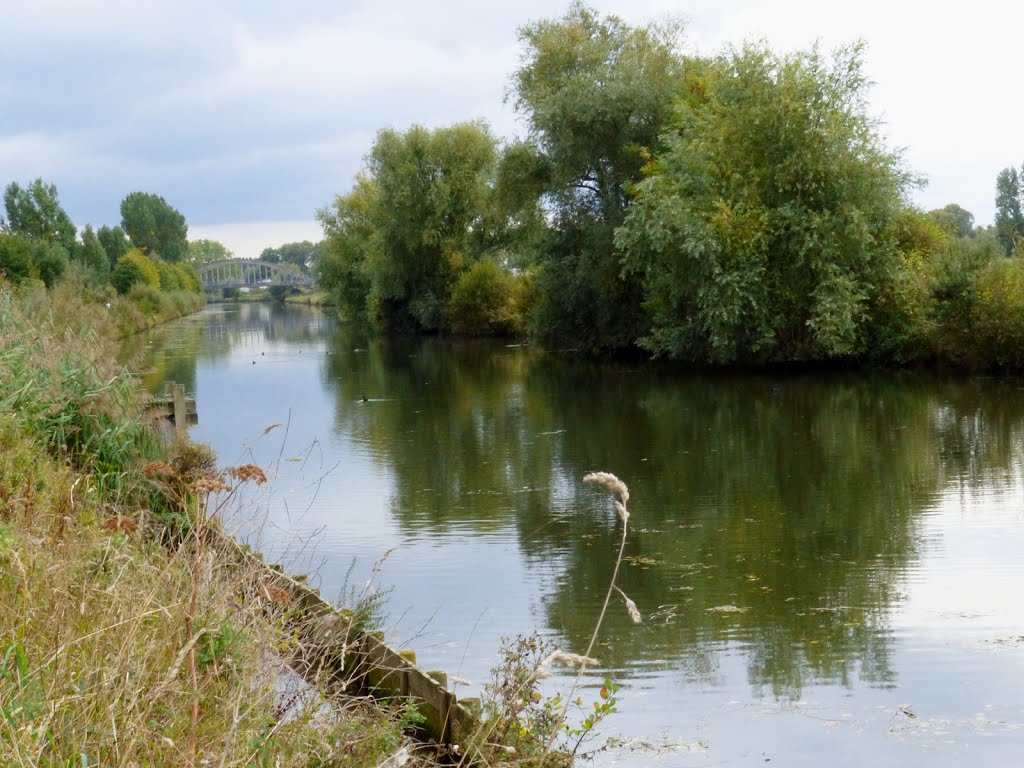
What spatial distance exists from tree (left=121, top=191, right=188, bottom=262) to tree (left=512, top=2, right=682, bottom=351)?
333 ft

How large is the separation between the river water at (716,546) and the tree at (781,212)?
3267 millimetres

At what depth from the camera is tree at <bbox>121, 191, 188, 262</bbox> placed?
133875mm

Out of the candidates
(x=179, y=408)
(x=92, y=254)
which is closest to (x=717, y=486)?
(x=179, y=408)

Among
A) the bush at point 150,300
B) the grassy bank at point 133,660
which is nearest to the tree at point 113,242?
the bush at point 150,300

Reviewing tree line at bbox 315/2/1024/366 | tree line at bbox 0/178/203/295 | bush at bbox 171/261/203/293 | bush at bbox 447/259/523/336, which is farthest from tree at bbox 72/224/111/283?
tree line at bbox 315/2/1024/366

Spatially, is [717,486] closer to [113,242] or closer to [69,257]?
[69,257]

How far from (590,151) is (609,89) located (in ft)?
6.74

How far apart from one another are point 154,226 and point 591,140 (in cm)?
11385

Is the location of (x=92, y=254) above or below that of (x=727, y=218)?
above

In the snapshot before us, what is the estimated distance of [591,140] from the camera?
116ft

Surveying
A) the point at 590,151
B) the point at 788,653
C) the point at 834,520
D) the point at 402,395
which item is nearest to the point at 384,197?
the point at 590,151

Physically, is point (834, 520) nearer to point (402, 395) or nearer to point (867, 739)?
point (867, 739)

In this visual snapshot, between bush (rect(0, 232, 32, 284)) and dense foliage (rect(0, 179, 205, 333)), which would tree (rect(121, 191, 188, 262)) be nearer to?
dense foliage (rect(0, 179, 205, 333))

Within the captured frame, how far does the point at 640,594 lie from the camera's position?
413 inches
